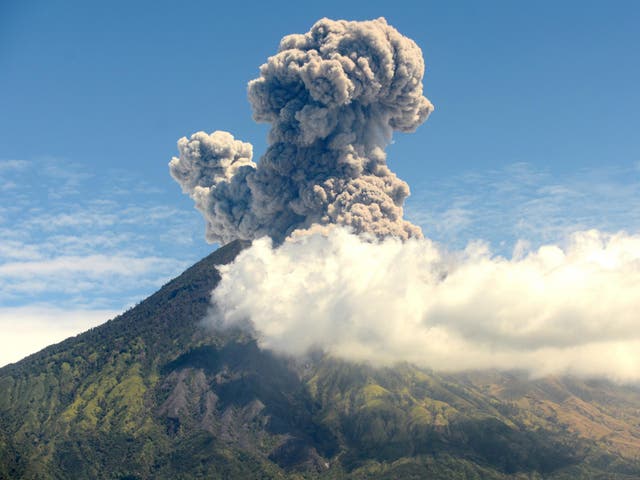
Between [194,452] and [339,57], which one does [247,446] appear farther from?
[339,57]

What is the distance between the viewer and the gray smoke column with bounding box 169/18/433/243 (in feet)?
604

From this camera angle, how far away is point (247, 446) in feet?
653

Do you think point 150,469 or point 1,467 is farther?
point 150,469

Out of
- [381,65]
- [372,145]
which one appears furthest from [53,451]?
[381,65]

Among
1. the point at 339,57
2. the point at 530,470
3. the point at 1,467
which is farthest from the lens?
the point at 530,470

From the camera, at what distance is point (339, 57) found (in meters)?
183

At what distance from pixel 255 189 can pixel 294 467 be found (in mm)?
69146

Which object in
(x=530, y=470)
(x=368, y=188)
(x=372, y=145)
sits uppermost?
(x=372, y=145)

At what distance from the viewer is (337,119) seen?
625 ft

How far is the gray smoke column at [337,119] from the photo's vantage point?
18412 centimetres

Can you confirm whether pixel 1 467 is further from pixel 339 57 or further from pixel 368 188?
pixel 339 57

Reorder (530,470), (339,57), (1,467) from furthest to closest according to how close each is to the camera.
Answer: (530,470) → (339,57) → (1,467)

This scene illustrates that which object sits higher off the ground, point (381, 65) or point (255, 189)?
point (381, 65)

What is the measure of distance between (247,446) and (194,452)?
543 inches
